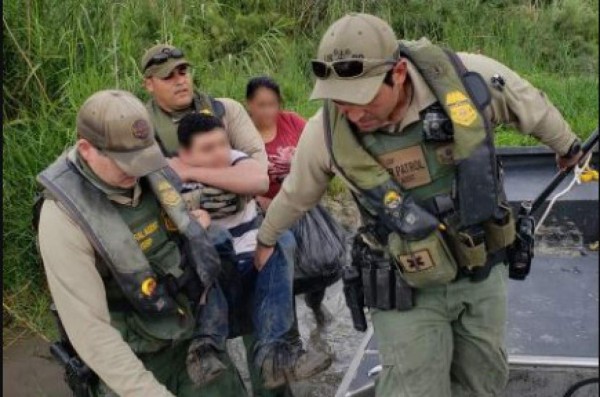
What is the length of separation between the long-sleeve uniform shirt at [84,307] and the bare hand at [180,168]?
2.29 ft

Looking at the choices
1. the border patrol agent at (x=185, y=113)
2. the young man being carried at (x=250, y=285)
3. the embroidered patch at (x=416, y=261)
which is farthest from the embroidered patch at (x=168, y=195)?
the embroidered patch at (x=416, y=261)

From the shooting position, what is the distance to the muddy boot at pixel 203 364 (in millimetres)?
2852

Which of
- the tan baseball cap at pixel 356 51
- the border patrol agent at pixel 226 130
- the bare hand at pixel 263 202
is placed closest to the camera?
the tan baseball cap at pixel 356 51

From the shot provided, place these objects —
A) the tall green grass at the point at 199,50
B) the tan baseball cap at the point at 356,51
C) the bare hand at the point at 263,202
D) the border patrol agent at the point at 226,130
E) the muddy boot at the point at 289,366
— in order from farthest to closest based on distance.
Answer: the tall green grass at the point at 199,50, the bare hand at the point at 263,202, the border patrol agent at the point at 226,130, the muddy boot at the point at 289,366, the tan baseball cap at the point at 356,51

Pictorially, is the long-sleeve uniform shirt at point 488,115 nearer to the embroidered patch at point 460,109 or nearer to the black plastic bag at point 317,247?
the embroidered patch at point 460,109

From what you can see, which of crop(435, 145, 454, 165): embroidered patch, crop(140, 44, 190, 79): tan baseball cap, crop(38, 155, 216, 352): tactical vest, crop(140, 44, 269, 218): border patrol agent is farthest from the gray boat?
crop(140, 44, 190, 79): tan baseball cap

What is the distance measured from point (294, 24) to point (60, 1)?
3.42m

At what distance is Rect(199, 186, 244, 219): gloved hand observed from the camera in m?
3.07

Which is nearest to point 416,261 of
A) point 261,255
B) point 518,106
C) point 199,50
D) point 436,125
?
point 436,125

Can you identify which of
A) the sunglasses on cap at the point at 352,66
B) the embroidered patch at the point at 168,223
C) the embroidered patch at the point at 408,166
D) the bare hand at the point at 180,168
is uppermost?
the sunglasses on cap at the point at 352,66

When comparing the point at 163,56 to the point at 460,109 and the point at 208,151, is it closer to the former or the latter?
the point at 208,151

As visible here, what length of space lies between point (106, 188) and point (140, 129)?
219 mm

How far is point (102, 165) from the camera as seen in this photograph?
2.50 meters

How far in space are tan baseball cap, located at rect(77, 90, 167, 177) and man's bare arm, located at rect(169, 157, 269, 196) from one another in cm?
53
